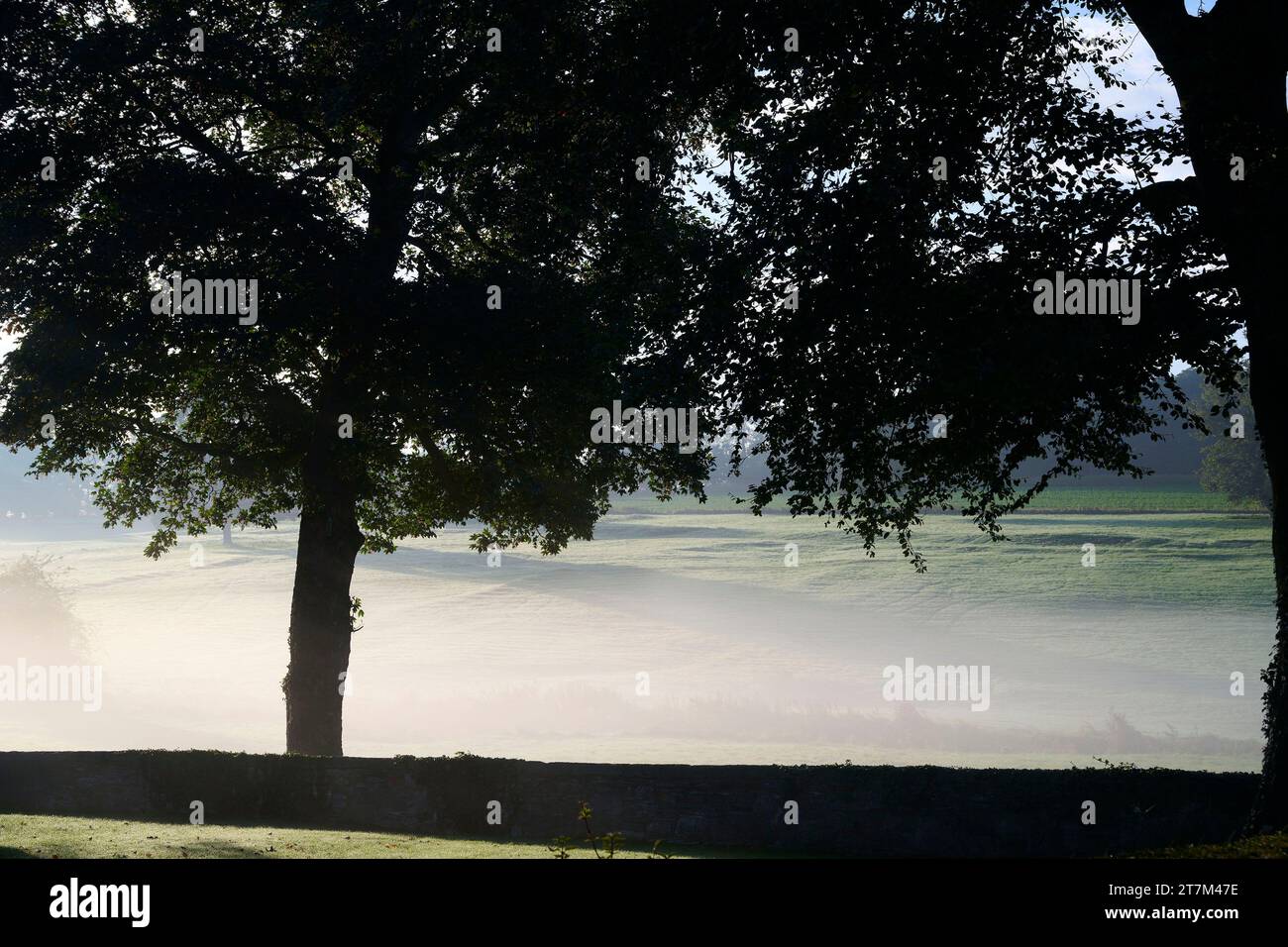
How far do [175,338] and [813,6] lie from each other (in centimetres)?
1495

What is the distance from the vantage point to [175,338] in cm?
2405

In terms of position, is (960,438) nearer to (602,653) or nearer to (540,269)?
(540,269)

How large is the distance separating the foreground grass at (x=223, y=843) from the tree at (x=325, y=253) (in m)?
6.15

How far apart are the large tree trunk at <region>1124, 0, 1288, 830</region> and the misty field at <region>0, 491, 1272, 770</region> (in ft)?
127

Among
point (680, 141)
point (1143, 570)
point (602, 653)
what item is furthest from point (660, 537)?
point (680, 141)

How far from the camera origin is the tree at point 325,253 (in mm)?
Answer: 22984

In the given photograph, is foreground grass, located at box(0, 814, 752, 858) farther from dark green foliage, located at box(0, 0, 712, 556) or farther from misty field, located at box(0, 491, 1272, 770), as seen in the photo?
misty field, located at box(0, 491, 1272, 770)

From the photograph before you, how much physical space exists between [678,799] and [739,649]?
6955 cm

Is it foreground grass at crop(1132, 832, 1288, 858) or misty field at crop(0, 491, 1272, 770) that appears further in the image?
misty field at crop(0, 491, 1272, 770)

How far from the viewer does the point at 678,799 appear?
21.4 metres

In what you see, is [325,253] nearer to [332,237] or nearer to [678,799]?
[332,237]

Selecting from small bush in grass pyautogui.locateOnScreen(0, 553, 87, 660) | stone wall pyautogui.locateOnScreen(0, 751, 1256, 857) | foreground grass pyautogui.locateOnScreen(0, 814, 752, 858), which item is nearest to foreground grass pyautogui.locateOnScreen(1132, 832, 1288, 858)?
foreground grass pyautogui.locateOnScreen(0, 814, 752, 858)

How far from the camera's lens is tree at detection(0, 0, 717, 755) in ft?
75.4

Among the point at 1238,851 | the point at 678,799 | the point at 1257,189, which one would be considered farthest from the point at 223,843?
the point at 1257,189
